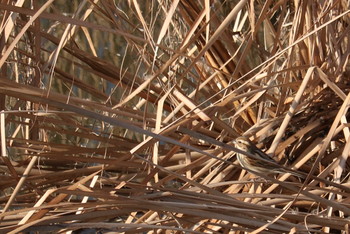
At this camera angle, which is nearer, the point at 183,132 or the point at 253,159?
the point at 183,132

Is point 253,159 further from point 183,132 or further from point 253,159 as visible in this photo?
point 183,132

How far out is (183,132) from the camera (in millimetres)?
2170

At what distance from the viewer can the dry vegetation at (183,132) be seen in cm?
227

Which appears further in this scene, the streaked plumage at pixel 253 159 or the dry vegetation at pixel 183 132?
the streaked plumage at pixel 253 159

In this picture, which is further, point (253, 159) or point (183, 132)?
point (253, 159)

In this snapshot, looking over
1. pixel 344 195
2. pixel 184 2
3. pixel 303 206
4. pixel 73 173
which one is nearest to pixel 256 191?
pixel 303 206

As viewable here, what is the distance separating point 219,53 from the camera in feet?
11.1

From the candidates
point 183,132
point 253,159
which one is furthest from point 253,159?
point 183,132

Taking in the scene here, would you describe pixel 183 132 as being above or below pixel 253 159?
above

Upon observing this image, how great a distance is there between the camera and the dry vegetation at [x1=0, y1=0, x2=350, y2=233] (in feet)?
7.45

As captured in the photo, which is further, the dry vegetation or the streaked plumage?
the streaked plumage

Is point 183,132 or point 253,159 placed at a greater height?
point 183,132

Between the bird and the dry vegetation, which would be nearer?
the dry vegetation

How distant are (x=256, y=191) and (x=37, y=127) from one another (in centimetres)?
77
